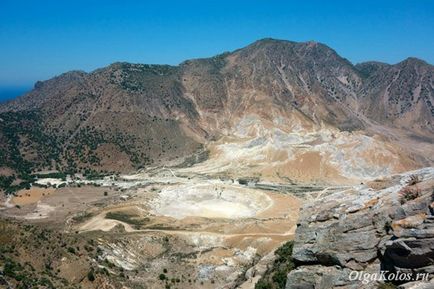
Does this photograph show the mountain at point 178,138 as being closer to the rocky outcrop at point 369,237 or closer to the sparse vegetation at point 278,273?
the sparse vegetation at point 278,273

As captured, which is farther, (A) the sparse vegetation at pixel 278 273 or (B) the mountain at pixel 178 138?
(B) the mountain at pixel 178 138

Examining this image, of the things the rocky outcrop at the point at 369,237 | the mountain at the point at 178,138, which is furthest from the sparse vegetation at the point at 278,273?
the mountain at the point at 178,138

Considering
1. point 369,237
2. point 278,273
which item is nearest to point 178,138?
point 278,273

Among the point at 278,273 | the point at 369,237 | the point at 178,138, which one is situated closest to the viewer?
the point at 369,237

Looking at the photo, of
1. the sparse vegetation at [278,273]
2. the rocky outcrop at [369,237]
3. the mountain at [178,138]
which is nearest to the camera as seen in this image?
the rocky outcrop at [369,237]

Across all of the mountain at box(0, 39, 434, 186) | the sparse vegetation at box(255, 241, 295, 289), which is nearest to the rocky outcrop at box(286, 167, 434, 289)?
the sparse vegetation at box(255, 241, 295, 289)

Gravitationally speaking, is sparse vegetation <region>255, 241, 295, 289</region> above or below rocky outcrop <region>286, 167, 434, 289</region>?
below

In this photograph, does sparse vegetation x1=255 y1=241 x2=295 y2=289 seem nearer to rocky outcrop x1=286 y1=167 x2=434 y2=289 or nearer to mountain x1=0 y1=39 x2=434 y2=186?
rocky outcrop x1=286 y1=167 x2=434 y2=289

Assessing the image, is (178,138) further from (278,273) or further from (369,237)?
(369,237)
